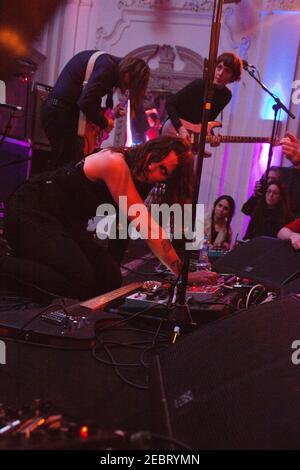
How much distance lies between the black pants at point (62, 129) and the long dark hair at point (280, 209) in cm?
180

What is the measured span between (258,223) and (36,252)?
237 cm

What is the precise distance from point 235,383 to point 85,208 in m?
Answer: 1.30

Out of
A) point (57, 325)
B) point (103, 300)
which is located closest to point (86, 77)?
point (103, 300)

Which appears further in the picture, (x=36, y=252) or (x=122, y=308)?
(x=36, y=252)

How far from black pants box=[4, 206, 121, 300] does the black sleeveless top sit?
32 mm

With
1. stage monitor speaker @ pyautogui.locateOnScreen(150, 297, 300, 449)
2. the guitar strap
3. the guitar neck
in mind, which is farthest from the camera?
the guitar strap

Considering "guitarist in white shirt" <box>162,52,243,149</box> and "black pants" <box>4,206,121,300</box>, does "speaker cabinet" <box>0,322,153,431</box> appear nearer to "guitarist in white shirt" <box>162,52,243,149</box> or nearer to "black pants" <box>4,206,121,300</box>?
"black pants" <box>4,206,121,300</box>

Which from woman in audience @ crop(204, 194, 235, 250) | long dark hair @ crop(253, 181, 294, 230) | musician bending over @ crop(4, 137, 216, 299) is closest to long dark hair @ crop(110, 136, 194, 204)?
musician bending over @ crop(4, 137, 216, 299)

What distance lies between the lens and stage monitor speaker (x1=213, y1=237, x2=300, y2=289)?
1.65 metres

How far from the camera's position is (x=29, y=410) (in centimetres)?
68

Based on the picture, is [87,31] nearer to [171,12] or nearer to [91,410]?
[171,12]

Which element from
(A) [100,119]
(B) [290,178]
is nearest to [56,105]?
(A) [100,119]

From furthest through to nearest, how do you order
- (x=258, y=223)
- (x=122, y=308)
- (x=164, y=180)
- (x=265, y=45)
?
(x=265, y=45), (x=258, y=223), (x=164, y=180), (x=122, y=308)

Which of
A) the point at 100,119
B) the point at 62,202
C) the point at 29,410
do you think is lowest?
the point at 29,410
